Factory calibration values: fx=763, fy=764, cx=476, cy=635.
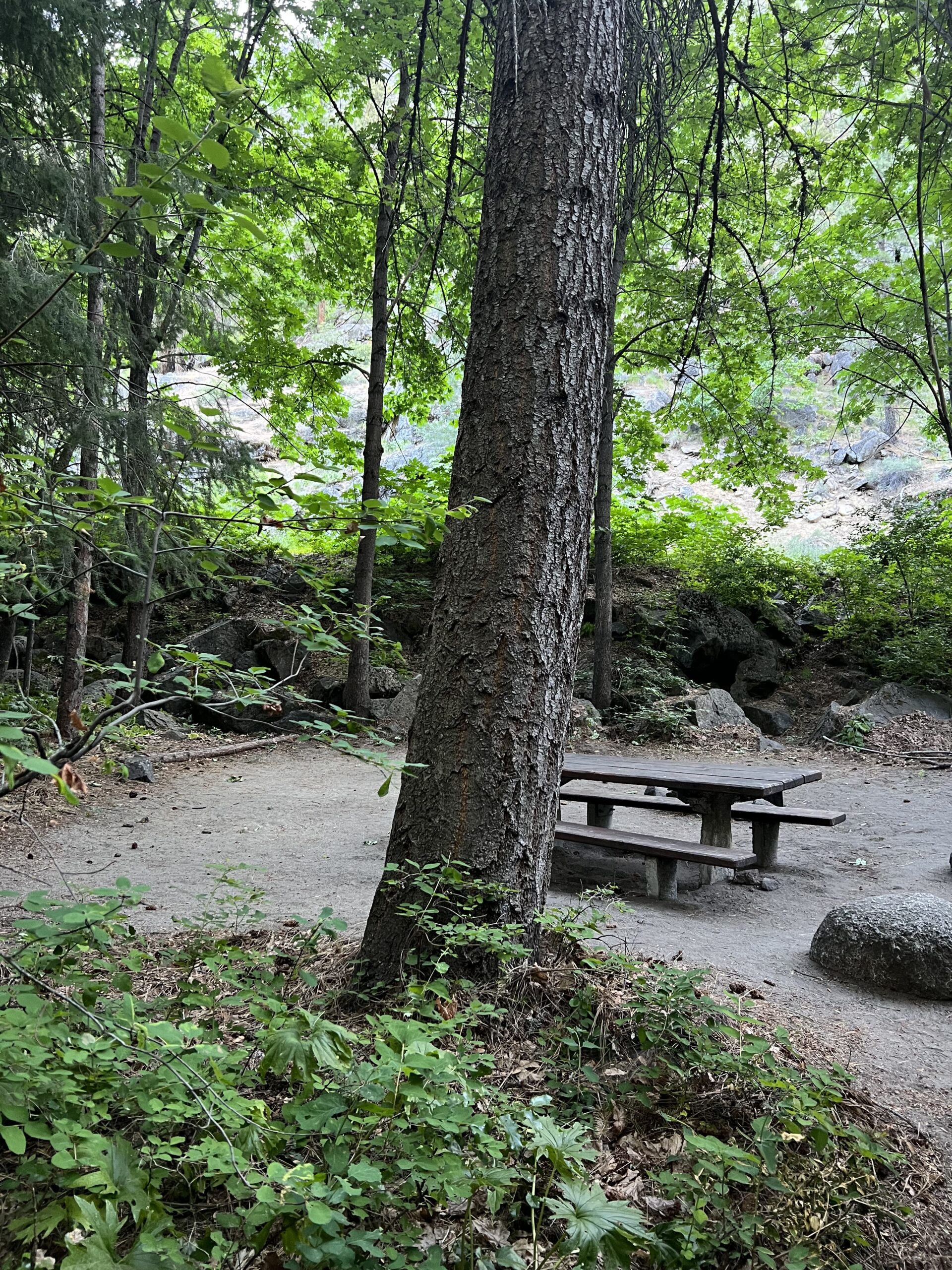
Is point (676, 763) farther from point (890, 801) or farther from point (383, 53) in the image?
point (383, 53)

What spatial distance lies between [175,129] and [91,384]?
16.9 feet

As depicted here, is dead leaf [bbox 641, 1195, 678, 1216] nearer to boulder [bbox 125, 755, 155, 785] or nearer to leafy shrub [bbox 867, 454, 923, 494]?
boulder [bbox 125, 755, 155, 785]

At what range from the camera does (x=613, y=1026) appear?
8.01 feet

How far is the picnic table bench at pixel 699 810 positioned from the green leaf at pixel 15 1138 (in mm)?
3755

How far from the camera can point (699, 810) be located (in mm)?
5539

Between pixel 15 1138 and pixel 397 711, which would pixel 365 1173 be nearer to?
pixel 15 1138

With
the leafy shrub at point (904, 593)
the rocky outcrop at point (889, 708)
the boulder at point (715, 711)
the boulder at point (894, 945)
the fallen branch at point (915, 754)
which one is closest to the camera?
the boulder at point (894, 945)

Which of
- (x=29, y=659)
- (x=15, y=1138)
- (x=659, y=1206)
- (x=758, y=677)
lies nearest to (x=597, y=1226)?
(x=659, y=1206)

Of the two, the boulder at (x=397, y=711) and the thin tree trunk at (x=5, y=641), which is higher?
the thin tree trunk at (x=5, y=641)

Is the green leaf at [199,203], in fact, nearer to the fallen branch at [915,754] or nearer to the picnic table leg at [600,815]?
the picnic table leg at [600,815]

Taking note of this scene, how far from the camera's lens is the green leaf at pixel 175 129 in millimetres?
1258

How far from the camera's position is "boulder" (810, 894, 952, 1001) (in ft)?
11.1

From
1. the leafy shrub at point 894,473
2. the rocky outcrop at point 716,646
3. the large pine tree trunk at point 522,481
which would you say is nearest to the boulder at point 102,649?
the rocky outcrop at point 716,646

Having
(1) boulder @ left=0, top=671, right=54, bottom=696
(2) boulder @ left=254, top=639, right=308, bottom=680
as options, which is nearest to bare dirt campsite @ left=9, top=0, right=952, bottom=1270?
(1) boulder @ left=0, top=671, right=54, bottom=696
